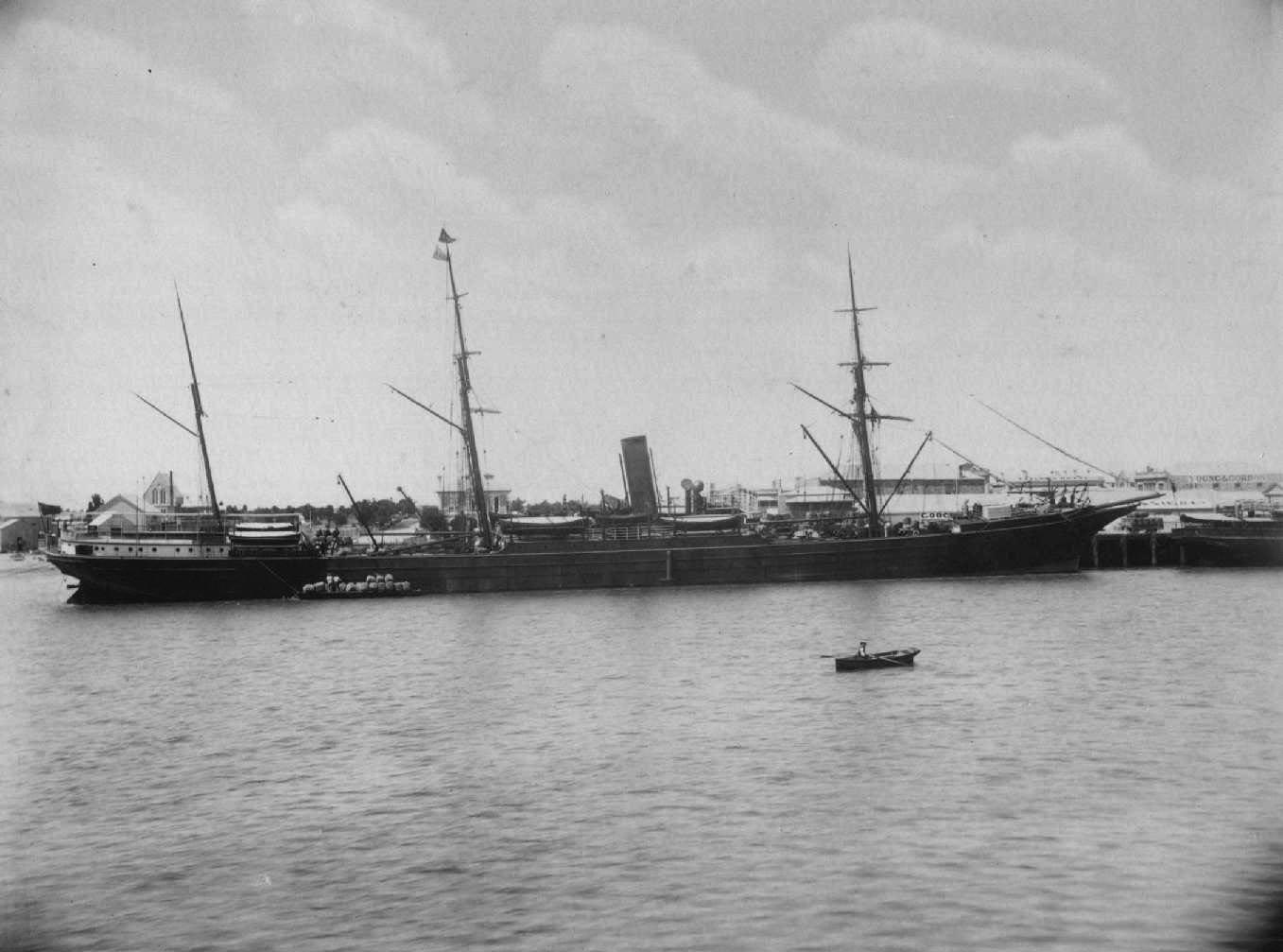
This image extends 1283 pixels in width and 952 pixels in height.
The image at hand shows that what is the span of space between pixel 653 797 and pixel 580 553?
1999 inches

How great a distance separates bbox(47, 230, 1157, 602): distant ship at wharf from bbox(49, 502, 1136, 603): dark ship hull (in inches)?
3.2

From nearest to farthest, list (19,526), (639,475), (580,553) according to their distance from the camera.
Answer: (580,553) → (639,475) → (19,526)

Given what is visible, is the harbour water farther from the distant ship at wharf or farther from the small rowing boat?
the distant ship at wharf

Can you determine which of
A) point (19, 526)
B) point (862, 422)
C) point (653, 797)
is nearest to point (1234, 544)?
point (862, 422)

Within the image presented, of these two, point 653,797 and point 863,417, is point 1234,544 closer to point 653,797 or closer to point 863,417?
point 863,417

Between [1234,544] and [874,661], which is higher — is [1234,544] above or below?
below

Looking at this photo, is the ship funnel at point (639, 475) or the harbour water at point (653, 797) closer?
the harbour water at point (653, 797)

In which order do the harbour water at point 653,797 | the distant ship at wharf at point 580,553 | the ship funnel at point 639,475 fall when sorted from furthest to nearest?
the ship funnel at point 639,475 < the distant ship at wharf at point 580,553 < the harbour water at point 653,797

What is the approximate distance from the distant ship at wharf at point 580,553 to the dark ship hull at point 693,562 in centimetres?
8

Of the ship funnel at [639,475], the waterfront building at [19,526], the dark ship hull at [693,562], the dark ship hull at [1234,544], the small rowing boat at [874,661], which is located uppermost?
the waterfront building at [19,526]

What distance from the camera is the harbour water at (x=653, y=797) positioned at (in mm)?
13812

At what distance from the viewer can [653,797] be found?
754 inches

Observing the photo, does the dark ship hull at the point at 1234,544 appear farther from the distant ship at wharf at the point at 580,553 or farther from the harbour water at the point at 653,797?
the harbour water at the point at 653,797

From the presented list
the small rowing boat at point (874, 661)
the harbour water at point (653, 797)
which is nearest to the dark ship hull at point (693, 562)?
the harbour water at point (653, 797)
